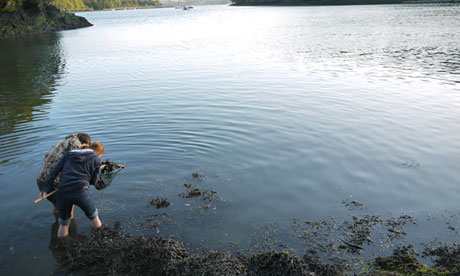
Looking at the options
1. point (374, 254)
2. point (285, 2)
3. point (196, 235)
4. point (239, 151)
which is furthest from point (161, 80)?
point (285, 2)

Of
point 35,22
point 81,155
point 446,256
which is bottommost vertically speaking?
point 446,256

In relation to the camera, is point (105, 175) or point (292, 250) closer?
point (292, 250)

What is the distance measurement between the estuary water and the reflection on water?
11 cm

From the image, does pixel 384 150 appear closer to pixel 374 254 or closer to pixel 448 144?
pixel 448 144

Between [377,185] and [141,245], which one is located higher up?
[141,245]

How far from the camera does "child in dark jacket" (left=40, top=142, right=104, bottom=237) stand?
6664 millimetres

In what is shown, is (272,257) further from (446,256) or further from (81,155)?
(81,155)

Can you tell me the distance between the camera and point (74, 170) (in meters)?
6.67

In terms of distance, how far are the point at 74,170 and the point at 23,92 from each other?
18.1 meters

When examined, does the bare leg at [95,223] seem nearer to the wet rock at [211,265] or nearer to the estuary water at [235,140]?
the estuary water at [235,140]

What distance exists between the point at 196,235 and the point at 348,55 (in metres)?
29.4

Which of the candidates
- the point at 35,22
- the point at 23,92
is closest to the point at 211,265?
the point at 23,92

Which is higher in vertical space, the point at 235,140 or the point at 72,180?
the point at 72,180

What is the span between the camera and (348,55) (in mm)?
32406
